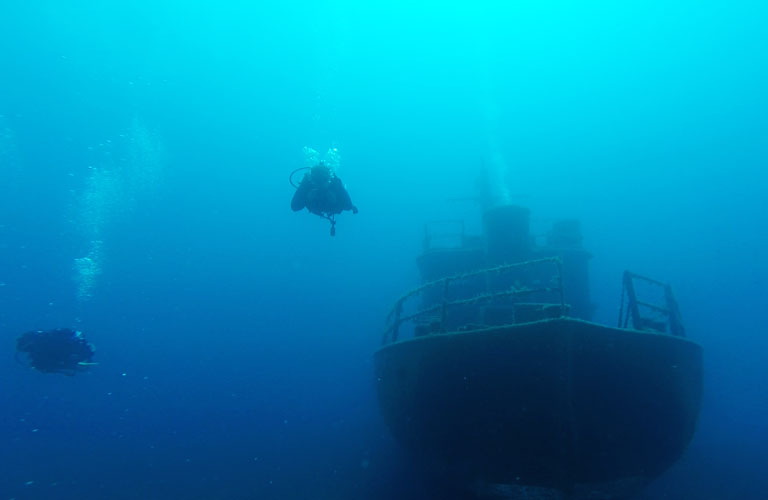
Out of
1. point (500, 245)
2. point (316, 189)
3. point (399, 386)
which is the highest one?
point (500, 245)

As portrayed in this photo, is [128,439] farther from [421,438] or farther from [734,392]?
[734,392]

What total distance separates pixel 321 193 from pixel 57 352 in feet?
22.9

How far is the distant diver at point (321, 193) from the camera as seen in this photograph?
8094 millimetres

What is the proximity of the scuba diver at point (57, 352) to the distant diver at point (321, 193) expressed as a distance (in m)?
6.02

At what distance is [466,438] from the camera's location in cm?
800

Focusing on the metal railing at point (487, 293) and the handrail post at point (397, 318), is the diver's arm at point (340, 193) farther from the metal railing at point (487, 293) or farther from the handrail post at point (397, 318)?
the handrail post at point (397, 318)

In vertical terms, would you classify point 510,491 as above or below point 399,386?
below

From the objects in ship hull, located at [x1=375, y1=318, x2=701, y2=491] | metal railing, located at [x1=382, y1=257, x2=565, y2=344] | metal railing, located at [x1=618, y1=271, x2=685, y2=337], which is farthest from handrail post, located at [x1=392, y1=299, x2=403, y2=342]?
metal railing, located at [x1=618, y1=271, x2=685, y2=337]

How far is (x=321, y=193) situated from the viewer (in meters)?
8.09

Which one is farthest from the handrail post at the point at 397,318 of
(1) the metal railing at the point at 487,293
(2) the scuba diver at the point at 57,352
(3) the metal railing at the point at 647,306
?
(2) the scuba diver at the point at 57,352

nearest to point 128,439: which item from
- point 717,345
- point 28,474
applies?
point 28,474

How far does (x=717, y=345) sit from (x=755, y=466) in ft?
236

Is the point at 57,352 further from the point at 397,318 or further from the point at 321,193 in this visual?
the point at 397,318

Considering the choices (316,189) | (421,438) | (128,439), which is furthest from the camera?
(128,439)
